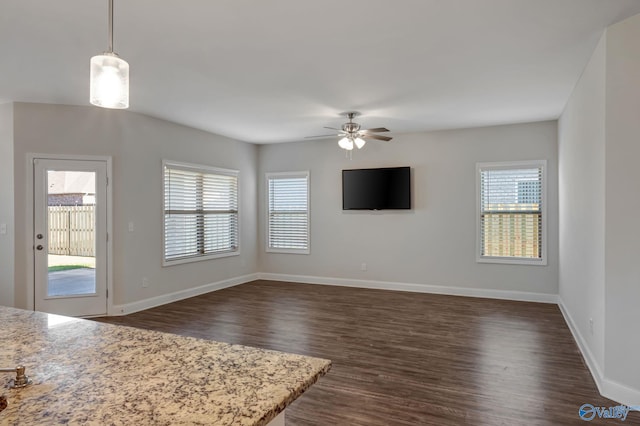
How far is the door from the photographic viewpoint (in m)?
4.93

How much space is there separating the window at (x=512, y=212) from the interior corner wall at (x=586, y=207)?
801 mm

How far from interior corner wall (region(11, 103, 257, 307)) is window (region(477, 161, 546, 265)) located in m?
4.64

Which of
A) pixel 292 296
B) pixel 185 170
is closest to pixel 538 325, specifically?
pixel 292 296

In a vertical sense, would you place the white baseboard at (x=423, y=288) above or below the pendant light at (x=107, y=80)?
below

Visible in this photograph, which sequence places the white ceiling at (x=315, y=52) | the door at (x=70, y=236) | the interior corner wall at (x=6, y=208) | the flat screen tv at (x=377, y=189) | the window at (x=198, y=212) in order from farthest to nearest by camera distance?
the flat screen tv at (x=377, y=189) → the window at (x=198, y=212) → the door at (x=70, y=236) → the interior corner wall at (x=6, y=208) → the white ceiling at (x=315, y=52)

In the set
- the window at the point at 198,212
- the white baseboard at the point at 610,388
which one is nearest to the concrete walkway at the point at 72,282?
the window at the point at 198,212

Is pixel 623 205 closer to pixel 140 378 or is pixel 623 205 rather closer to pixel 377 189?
pixel 140 378

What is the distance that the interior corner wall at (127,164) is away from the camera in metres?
4.83

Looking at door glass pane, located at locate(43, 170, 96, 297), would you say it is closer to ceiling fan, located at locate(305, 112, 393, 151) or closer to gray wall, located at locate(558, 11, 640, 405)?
ceiling fan, located at locate(305, 112, 393, 151)

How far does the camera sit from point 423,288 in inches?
263

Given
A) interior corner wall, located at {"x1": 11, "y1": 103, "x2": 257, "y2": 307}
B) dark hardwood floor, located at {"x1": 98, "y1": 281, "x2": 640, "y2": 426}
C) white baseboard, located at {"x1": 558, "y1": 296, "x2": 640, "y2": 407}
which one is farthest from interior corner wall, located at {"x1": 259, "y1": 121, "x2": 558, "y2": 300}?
white baseboard, located at {"x1": 558, "y1": 296, "x2": 640, "y2": 407}

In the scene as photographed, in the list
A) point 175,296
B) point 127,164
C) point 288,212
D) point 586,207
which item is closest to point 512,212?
point 586,207

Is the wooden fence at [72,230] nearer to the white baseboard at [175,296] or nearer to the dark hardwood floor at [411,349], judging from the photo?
the white baseboard at [175,296]

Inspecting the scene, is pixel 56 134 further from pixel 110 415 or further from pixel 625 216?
pixel 625 216
